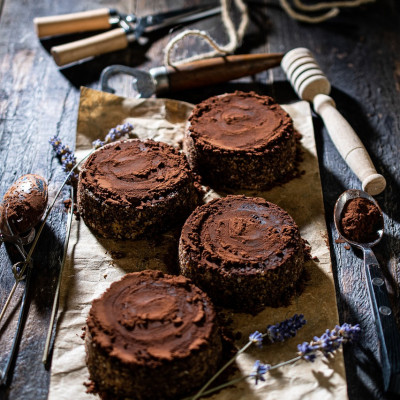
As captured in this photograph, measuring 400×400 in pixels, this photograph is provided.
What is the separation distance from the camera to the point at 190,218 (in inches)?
89.4

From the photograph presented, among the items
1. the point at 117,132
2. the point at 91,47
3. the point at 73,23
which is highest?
the point at 73,23

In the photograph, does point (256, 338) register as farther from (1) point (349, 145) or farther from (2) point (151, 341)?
(1) point (349, 145)

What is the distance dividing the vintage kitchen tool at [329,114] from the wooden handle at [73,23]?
3.64ft

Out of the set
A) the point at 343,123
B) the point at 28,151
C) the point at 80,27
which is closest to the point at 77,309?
the point at 28,151

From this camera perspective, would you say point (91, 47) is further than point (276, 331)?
Yes

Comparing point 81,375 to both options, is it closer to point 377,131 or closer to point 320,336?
point 320,336

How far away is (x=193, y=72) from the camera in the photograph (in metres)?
3.08

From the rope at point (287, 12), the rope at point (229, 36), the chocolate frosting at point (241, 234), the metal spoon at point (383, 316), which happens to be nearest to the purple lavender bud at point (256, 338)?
the chocolate frosting at point (241, 234)

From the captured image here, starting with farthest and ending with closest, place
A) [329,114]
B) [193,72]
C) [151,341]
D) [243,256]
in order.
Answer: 1. [193,72]
2. [329,114]
3. [243,256]
4. [151,341]

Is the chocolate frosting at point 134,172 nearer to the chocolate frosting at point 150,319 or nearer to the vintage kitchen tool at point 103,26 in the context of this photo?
the chocolate frosting at point 150,319

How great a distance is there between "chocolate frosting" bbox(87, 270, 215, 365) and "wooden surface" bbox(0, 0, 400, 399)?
0.97ft

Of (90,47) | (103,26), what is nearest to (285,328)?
(90,47)

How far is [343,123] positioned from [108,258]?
48.6 inches

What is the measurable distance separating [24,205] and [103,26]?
1.60m
